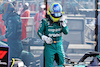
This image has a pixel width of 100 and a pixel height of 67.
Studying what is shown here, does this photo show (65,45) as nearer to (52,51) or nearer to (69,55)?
(69,55)

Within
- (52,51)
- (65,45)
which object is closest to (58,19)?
(52,51)

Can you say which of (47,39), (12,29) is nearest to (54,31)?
(47,39)

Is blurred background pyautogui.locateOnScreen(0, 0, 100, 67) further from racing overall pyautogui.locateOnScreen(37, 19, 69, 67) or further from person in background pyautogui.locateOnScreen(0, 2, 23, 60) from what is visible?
racing overall pyautogui.locateOnScreen(37, 19, 69, 67)

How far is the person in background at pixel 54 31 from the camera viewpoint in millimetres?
5570

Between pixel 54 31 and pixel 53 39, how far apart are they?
15 centimetres

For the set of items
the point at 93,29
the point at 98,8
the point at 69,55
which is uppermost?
the point at 98,8

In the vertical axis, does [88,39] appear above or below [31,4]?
below

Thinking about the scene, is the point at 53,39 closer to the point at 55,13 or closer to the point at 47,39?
the point at 47,39

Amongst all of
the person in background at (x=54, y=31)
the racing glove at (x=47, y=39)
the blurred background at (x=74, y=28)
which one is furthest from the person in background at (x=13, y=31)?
the racing glove at (x=47, y=39)

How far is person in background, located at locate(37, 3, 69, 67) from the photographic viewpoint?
557 cm

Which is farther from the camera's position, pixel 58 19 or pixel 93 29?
pixel 93 29

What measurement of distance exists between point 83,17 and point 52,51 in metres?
1.72

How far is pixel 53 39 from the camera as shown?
18.4ft

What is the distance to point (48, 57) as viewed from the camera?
5629 millimetres
